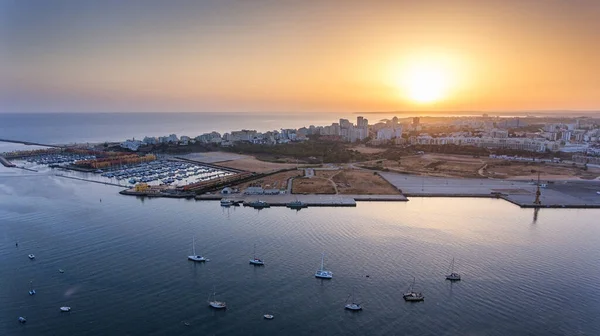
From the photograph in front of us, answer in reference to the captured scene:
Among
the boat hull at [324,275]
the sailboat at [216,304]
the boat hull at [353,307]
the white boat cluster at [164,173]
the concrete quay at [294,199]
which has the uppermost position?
the white boat cluster at [164,173]

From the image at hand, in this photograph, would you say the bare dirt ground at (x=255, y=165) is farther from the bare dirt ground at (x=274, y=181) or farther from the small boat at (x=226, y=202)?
the small boat at (x=226, y=202)

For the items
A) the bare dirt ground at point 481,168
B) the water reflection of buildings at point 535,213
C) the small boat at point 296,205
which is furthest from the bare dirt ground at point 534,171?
the small boat at point 296,205

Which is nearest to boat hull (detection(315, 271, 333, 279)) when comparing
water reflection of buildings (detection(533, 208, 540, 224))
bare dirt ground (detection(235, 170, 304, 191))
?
water reflection of buildings (detection(533, 208, 540, 224))

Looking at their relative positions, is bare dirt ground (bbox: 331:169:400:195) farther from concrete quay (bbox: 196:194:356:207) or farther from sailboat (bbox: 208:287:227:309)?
sailboat (bbox: 208:287:227:309)

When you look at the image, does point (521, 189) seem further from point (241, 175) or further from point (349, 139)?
point (349, 139)

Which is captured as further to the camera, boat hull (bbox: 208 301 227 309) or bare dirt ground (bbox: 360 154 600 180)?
bare dirt ground (bbox: 360 154 600 180)
